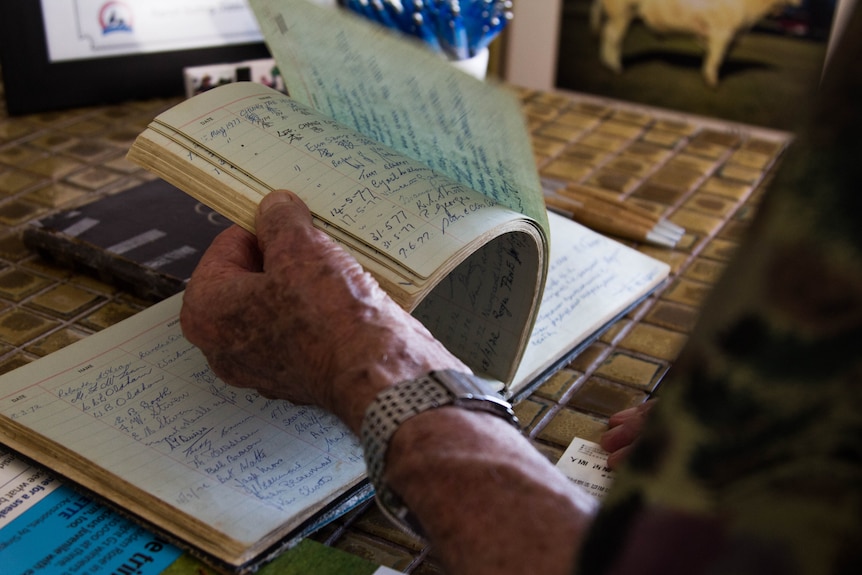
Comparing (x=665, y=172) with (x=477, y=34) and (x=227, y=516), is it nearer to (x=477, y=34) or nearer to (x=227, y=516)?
(x=477, y=34)

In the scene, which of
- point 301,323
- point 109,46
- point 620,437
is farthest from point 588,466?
point 109,46

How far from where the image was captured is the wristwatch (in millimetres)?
501

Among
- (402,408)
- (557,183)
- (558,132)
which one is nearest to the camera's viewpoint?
(402,408)

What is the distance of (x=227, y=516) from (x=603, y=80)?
5.69ft

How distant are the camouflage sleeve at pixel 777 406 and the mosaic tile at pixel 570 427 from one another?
1.20 ft

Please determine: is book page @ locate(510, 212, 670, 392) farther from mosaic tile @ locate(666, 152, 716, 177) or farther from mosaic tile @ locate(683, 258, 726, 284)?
mosaic tile @ locate(666, 152, 716, 177)

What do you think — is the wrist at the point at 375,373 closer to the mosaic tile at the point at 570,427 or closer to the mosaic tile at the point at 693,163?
the mosaic tile at the point at 570,427

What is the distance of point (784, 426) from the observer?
1.05ft

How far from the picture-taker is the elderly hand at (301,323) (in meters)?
0.54

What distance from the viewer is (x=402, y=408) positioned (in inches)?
19.9

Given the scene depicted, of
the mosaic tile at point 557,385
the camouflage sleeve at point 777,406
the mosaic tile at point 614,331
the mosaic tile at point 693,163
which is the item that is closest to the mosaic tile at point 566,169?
the mosaic tile at point 693,163

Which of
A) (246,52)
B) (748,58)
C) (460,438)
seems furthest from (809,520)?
(748,58)

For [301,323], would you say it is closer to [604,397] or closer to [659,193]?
[604,397]

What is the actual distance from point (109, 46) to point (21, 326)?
28.1 inches
